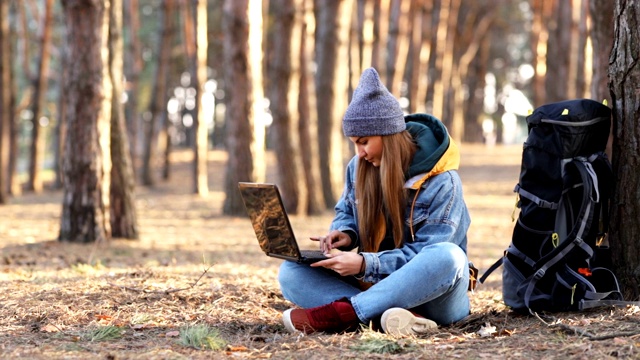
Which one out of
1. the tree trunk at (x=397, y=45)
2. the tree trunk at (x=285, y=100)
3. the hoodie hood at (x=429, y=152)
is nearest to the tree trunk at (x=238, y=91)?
the tree trunk at (x=285, y=100)

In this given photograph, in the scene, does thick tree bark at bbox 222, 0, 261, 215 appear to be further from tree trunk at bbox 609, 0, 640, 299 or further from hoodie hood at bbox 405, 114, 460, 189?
tree trunk at bbox 609, 0, 640, 299

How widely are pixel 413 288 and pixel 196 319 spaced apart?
138 cm

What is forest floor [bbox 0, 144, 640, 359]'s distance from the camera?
3.88m

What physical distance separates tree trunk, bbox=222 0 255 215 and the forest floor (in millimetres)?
3923

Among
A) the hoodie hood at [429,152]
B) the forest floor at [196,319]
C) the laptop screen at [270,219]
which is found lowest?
the forest floor at [196,319]

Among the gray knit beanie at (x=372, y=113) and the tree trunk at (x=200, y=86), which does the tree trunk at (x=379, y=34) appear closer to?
the tree trunk at (x=200, y=86)

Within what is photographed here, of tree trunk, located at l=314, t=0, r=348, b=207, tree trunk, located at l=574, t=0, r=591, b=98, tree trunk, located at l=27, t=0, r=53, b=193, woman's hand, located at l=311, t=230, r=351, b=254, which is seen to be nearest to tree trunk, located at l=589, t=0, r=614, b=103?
woman's hand, located at l=311, t=230, r=351, b=254

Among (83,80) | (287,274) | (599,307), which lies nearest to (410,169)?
(287,274)

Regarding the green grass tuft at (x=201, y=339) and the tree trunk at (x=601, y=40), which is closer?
the green grass tuft at (x=201, y=339)

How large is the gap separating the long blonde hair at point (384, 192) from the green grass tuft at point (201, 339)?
100cm

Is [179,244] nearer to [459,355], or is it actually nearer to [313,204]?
[313,204]

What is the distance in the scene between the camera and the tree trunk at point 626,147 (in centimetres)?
444

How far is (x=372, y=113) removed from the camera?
4375mm

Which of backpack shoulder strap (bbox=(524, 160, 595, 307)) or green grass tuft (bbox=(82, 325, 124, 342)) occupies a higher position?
backpack shoulder strap (bbox=(524, 160, 595, 307))
